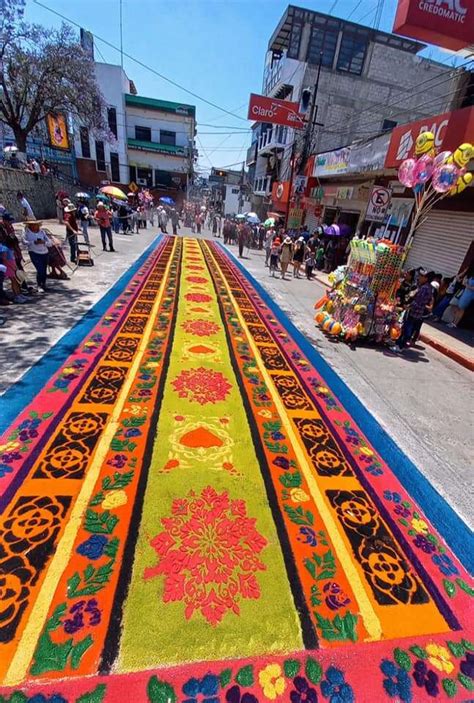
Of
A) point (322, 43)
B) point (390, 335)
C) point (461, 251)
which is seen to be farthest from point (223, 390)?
point (322, 43)

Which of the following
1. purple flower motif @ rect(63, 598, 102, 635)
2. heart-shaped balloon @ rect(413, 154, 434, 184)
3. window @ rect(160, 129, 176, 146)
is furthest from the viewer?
window @ rect(160, 129, 176, 146)

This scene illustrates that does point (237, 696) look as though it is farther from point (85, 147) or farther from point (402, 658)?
point (85, 147)

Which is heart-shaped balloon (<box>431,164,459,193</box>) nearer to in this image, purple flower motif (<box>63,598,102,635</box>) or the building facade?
purple flower motif (<box>63,598,102,635</box>)

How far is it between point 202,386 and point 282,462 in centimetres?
155

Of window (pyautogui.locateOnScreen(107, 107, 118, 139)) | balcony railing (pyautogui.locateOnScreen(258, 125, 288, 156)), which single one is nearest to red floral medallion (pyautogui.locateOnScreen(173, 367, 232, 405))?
balcony railing (pyautogui.locateOnScreen(258, 125, 288, 156))

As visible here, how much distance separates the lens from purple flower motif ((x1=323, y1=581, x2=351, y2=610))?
2143 mm

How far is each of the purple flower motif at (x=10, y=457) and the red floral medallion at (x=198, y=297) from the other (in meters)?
5.32

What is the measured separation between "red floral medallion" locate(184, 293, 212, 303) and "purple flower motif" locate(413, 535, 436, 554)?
20.5 feet

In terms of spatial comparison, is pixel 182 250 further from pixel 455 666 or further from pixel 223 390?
pixel 455 666

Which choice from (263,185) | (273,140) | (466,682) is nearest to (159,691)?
(466,682)

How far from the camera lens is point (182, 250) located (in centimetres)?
1426

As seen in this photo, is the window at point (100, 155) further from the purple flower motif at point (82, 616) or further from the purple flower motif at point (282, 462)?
the purple flower motif at point (82, 616)

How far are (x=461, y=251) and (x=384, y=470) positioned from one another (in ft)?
26.7

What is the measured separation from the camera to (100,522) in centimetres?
244
